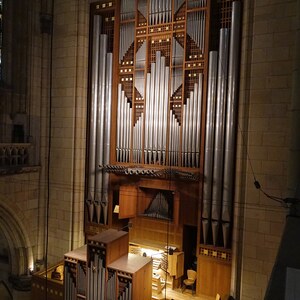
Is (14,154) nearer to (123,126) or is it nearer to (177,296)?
(123,126)

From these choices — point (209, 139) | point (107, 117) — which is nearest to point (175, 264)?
point (209, 139)

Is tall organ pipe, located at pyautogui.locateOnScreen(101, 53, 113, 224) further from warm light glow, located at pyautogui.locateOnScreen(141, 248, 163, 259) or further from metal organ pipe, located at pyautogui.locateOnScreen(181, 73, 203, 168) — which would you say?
metal organ pipe, located at pyautogui.locateOnScreen(181, 73, 203, 168)

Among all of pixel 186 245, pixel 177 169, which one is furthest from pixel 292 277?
pixel 186 245

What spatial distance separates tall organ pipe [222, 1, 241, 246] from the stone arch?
472cm

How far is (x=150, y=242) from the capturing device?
789 cm

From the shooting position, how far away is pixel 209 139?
6.78m

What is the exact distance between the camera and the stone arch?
7.93m

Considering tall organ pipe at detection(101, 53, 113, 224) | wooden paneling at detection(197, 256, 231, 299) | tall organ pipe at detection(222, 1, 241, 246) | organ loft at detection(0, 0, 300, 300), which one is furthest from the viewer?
tall organ pipe at detection(101, 53, 113, 224)

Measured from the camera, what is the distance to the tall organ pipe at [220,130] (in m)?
6.61

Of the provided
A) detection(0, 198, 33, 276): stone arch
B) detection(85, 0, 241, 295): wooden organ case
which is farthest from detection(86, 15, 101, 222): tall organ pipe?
detection(0, 198, 33, 276): stone arch

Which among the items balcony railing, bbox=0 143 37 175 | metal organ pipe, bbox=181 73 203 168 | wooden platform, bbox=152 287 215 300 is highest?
metal organ pipe, bbox=181 73 203 168

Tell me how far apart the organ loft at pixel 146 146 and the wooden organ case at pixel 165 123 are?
0.03 metres

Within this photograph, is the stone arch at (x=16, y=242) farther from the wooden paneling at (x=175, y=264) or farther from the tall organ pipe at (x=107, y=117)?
the wooden paneling at (x=175, y=264)

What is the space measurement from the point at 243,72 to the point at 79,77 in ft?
12.5
